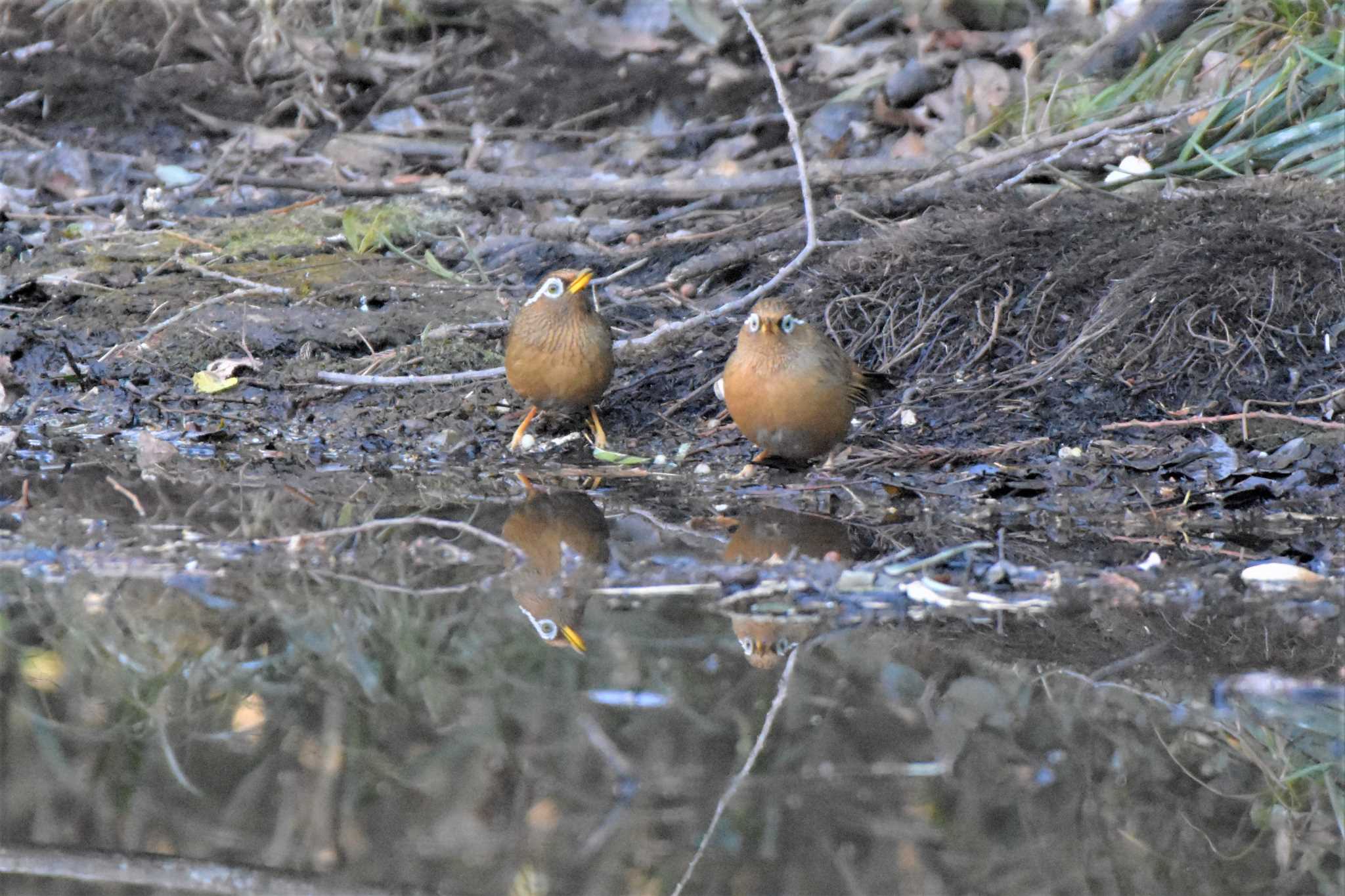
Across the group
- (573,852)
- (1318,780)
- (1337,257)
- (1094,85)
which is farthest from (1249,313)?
(573,852)

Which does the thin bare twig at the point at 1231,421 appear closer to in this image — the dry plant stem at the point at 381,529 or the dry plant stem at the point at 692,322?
the dry plant stem at the point at 692,322

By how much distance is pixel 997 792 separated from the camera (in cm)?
286

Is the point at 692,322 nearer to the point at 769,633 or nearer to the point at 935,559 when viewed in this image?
the point at 935,559

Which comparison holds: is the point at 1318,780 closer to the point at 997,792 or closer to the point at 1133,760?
the point at 1133,760

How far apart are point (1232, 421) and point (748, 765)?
3.23 m

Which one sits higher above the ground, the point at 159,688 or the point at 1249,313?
the point at 159,688

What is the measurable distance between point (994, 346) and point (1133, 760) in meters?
3.41

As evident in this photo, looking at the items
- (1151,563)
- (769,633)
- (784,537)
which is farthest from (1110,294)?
(769,633)

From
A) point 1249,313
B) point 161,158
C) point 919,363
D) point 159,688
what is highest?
point 159,688

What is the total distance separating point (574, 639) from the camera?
143 inches

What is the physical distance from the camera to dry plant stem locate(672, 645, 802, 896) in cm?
263

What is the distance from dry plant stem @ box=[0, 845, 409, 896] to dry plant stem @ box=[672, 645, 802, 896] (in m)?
0.49

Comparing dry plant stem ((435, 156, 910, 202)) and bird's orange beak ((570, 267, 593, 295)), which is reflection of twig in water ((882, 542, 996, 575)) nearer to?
bird's orange beak ((570, 267, 593, 295))

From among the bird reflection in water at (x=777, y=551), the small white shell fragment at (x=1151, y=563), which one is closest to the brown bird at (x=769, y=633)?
the bird reflection in water at (x=777, y=551)
